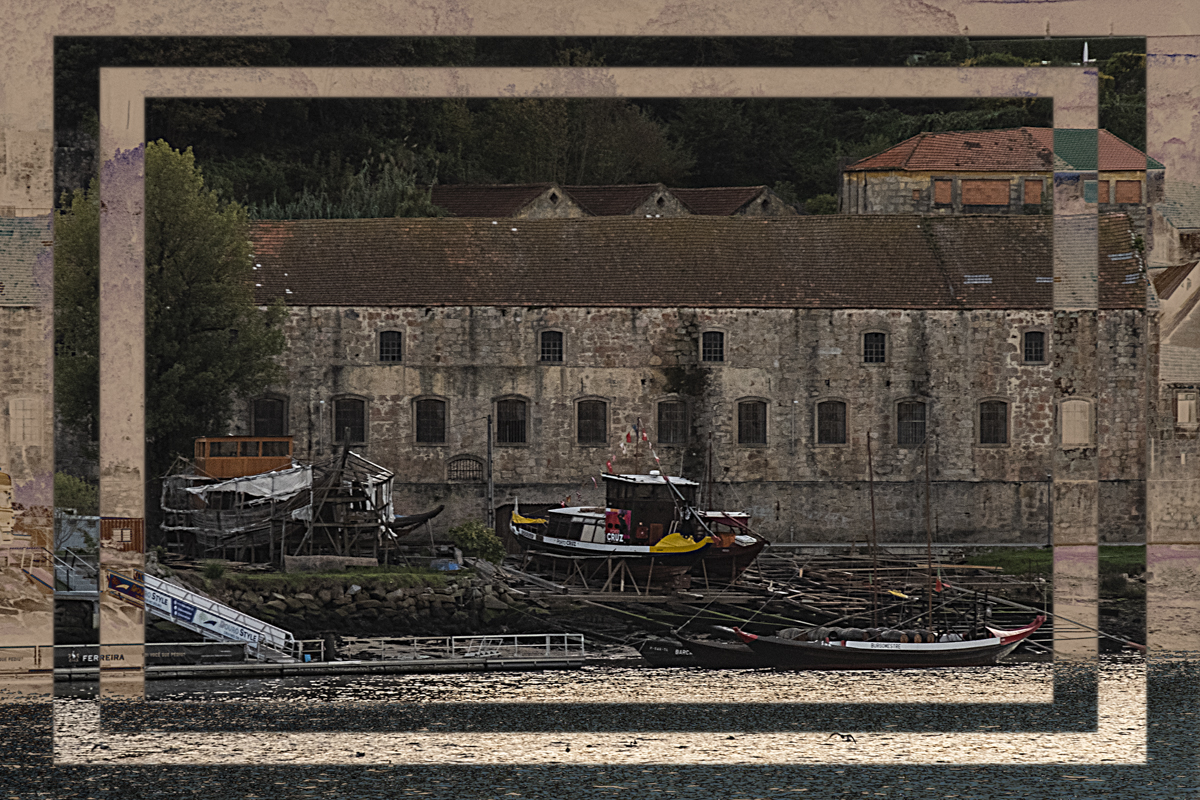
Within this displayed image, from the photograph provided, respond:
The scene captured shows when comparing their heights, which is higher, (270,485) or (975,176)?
(975,176)

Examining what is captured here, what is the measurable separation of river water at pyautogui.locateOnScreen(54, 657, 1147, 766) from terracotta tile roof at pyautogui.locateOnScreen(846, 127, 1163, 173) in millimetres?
11674

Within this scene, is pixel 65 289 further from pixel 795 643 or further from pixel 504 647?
pixel 795 643

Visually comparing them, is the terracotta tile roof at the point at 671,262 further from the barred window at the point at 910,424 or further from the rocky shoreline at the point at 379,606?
the rocky shoreline at the point at 379,606

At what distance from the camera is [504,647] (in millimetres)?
23234

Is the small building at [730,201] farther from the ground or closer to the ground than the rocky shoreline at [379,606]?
farther from the ground

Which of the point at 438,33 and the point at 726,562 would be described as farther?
the point at 726,562

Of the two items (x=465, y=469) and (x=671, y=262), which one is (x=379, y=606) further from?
(x=671, y=262)

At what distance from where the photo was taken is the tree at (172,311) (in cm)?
2725

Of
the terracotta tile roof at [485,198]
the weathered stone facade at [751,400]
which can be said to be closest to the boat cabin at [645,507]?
the weathered stone facade at [751,400]

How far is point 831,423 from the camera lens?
103 feet

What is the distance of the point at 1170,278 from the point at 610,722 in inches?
321

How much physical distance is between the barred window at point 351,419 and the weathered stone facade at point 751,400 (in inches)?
7.5

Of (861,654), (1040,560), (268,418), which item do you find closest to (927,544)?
(1040,560)

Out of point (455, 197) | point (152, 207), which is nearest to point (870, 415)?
point (455, 197)
